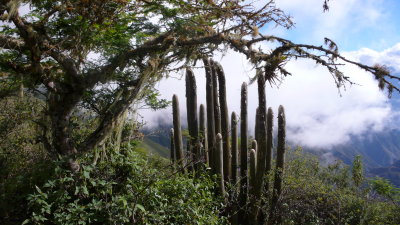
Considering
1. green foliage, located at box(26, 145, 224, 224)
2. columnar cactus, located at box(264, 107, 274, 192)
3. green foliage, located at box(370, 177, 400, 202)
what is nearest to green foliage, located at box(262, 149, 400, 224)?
green foliage, located at box(370, 177, 400, 202)

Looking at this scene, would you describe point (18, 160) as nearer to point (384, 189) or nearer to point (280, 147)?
point (280, 147)

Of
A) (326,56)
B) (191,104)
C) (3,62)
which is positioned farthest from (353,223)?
(3,62)

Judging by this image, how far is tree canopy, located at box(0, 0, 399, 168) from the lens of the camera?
2.89m

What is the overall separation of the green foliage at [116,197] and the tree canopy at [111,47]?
28 cm

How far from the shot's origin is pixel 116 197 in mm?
3047

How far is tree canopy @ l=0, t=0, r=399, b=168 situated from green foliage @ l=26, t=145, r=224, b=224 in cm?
28

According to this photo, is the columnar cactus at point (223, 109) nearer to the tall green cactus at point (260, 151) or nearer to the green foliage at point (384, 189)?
the tall green cactus at point (260, 151)

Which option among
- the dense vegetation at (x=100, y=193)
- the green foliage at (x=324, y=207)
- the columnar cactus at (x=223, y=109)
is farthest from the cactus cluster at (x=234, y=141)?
the dense vegetation at (x=100, y=193)

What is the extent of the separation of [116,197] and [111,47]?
1537 millimetres

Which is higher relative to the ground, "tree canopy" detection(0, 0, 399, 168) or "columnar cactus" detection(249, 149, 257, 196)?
"tree canopy" detection(0, 0, 399, 168)

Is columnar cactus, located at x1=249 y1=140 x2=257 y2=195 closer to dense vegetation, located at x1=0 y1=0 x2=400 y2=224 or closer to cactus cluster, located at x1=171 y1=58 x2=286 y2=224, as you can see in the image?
cactus cluster, located at x1=171 y1=58 x2=286 y2=224

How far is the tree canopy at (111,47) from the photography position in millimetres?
2891

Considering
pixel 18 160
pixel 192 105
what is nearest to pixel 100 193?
pixel 18 160

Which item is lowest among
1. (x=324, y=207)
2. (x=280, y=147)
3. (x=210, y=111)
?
(x=324, y=207)
